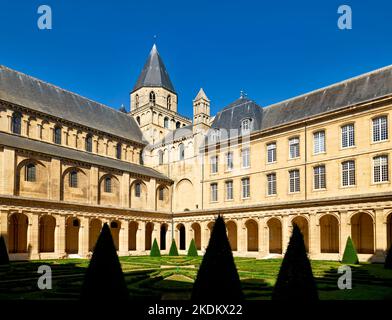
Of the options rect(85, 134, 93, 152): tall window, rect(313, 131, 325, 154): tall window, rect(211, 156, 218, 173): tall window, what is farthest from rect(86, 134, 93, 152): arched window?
rect(313, 131, 325, 154): tall window

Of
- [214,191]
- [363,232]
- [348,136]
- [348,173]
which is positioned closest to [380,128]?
[348,136]

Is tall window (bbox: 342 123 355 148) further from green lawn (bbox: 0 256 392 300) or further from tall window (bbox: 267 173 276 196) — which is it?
green lawn (bbox: 0 256 392 300)

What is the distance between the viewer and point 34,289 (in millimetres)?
14375

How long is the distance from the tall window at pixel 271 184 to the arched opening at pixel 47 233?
61.8ft

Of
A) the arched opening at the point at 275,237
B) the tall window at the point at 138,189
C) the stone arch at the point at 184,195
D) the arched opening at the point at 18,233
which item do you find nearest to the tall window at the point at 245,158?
the arched opening at the point at 275,237

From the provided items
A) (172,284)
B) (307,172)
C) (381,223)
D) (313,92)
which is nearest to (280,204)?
(307,172)

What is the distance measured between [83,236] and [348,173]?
2215 cm

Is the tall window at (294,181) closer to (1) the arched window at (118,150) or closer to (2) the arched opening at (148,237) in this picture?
(2) the arched opening at (148,237)

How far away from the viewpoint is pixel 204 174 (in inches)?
1679

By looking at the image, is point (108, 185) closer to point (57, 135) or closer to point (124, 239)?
point (124, 239)

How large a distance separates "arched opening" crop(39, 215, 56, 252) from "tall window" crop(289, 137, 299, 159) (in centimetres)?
2112

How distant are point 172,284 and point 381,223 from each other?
18.0 m

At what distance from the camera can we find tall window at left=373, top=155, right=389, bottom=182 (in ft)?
96.6
